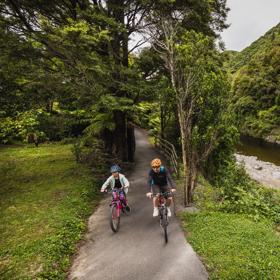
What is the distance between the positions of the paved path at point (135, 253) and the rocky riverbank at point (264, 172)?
15.1m

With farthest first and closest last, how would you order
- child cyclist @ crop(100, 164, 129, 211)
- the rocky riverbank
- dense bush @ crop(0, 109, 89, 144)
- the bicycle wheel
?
the rocky riverbank < dense bush @ crop(0, 109, 89, 144) < child cyclist @ crop(100, 164, 129, 211) < the bicycle wheel

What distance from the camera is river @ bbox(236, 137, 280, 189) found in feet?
71.3

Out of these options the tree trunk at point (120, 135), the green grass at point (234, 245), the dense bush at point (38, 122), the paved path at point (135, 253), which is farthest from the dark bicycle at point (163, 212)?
the tree trunk at point (120, 135)

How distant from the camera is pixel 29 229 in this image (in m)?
7.55

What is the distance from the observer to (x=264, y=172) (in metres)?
23.8

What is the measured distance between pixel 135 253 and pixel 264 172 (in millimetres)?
21585

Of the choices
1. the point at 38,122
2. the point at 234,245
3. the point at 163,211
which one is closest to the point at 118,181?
the point at 163,211

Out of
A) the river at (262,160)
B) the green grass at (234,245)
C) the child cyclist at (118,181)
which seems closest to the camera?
the green grass at (234,245)

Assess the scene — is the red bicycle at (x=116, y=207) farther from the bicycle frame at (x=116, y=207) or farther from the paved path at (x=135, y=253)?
the paved path at (x=135, y=253)

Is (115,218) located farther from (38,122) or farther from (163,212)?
(38,122)

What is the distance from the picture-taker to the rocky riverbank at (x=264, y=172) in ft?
67.8

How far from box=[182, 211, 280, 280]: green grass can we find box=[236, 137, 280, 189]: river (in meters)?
9.16

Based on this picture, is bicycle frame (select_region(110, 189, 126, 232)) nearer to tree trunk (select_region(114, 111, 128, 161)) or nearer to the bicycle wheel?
the bicycle wheel

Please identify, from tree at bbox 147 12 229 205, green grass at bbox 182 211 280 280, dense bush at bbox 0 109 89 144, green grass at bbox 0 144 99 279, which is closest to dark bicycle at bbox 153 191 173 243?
green grass at bbox 182 211 280 280
